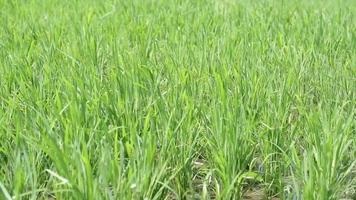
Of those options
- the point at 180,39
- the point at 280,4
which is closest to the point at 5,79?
the point at 180,39

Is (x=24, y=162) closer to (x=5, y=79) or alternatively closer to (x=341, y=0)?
(x=5, y=79)

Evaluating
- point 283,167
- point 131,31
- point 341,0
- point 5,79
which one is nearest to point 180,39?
point 131,31

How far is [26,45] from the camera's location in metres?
2.44

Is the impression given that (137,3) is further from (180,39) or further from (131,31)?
(180,39)

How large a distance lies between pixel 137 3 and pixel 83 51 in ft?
5.16

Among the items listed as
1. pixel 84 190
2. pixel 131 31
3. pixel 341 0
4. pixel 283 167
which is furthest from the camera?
pixel 341 0

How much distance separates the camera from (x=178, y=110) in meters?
1.66

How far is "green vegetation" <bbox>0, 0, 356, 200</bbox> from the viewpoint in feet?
4.29

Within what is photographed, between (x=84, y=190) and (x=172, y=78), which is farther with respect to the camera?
(x=172, y=78)

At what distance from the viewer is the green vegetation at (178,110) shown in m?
1.31

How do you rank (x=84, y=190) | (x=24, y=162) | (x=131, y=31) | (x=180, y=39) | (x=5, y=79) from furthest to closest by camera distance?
(x=131, y=31), (x=180, y=39), (x=5, y=79), (x=24, y=162), (x=84, y=190)

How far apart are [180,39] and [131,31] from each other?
348mm

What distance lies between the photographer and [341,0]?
177 inches

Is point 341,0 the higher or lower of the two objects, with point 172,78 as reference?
lower
